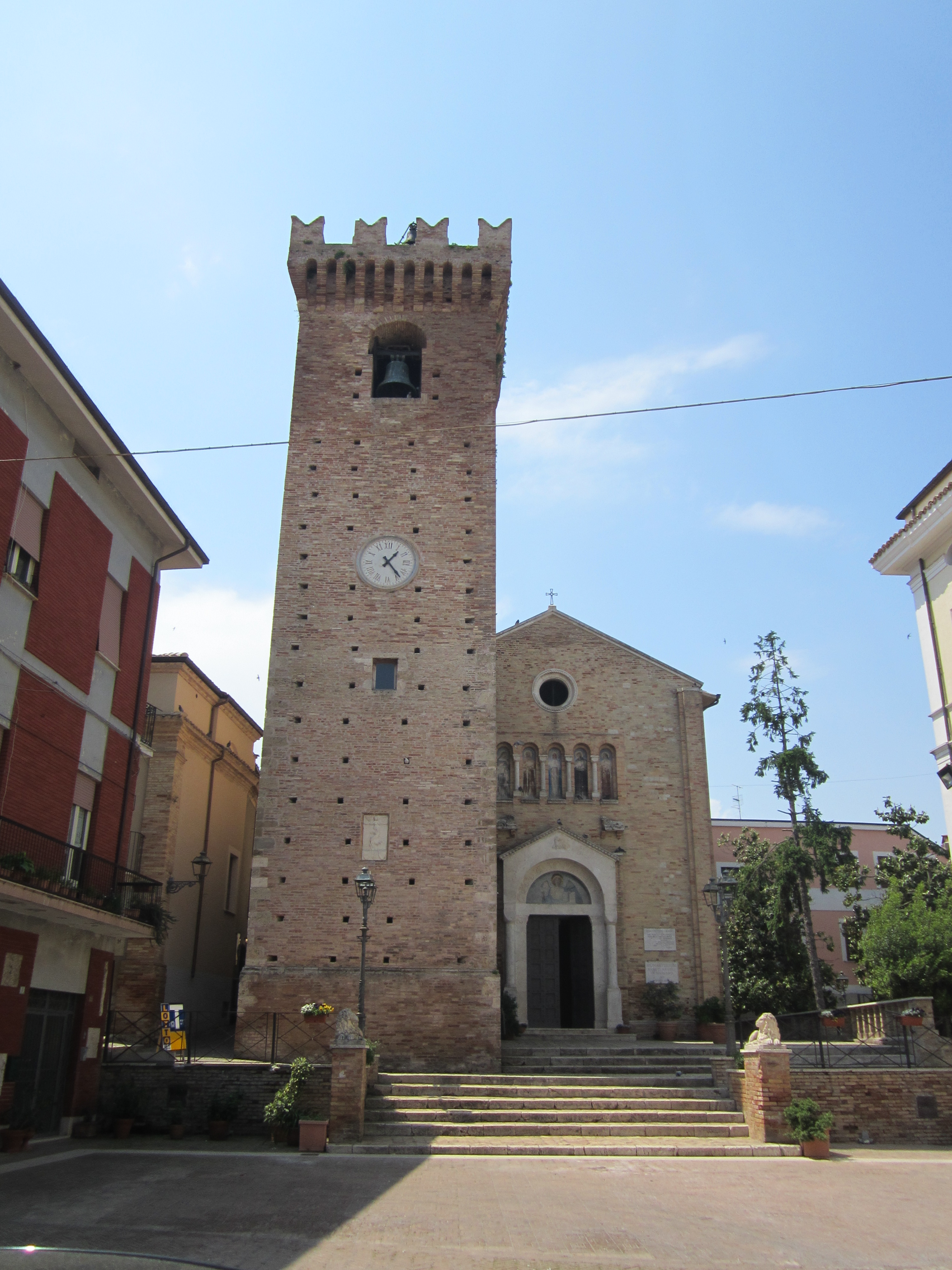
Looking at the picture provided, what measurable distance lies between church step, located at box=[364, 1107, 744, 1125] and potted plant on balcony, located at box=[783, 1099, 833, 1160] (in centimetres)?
106

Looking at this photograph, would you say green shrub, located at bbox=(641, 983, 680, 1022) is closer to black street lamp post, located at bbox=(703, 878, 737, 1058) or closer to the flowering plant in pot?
black street lamp post, located at bbox=(703, 878, 737, 1058)

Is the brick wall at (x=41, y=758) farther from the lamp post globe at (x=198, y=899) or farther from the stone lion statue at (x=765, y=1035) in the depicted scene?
the stone lion statue at (x=765, y=1035)

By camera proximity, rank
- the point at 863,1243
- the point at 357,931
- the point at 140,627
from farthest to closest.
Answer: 1. the point at 357,931
2. the point at 140,627
3. the point at 863,1243

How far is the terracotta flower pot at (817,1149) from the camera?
1282 centimetres

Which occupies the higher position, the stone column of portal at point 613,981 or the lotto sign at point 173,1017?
the stone column of portal at point 613,981

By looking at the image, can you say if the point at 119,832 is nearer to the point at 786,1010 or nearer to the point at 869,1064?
the point at 869,1064

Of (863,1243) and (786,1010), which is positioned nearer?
(863,1243)

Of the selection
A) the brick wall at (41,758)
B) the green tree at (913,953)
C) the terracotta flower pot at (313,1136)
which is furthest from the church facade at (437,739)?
the brick wall at (41,758)

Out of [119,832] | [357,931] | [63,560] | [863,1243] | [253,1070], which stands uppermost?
[63,560]

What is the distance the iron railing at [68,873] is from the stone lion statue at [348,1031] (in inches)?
128

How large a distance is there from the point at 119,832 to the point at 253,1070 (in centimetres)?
418

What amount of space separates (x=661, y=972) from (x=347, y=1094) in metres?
10.3

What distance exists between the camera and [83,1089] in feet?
46.9

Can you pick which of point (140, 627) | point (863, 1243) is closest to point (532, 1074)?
point (863, 1243)
